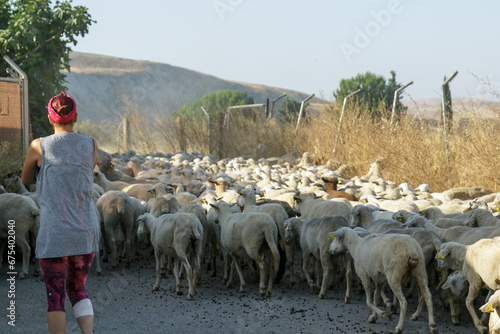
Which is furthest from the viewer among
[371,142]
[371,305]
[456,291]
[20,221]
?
[371,142]

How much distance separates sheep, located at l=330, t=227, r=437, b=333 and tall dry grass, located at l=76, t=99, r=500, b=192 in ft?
23.8

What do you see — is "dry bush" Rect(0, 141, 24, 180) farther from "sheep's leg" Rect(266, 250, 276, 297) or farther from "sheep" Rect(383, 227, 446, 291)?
"sheep" Rect(383, 227, 446, 291)

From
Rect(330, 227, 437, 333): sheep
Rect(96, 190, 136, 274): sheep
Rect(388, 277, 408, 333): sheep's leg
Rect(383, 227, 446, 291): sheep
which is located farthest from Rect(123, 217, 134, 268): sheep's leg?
Rect(388, 277, 408, 333): sheep's leg

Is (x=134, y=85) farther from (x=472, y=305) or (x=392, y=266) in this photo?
(x=472, y=305)

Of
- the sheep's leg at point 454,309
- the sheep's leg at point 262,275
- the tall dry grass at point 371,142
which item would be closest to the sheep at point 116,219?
the sheep's leg at point 262,275

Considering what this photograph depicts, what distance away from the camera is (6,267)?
28.8ft

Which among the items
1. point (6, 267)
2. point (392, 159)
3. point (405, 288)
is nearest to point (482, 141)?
point (392, 159)

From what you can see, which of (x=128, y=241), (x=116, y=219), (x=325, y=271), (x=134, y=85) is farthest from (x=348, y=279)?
(x=134, y=85)

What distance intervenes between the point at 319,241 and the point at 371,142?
1018 cm

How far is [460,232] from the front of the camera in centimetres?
728

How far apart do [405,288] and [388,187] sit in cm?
632

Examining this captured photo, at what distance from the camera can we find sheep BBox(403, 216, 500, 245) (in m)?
6.96

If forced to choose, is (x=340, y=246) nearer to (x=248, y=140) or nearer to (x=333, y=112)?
(x=333, y=112)

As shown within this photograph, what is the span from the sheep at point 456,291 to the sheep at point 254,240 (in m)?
2.25
